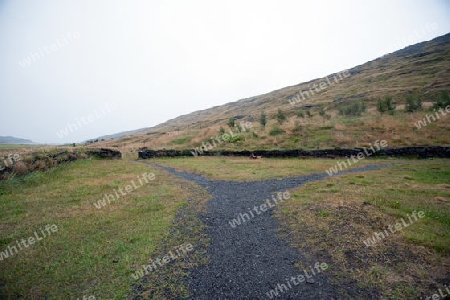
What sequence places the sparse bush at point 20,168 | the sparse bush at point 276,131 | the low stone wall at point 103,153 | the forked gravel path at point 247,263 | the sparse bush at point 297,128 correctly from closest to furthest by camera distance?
the forked gravel path at point 247,263, the sparse bush at point 20,168, the low stone wall at point 103,153, the sparse bush at point 297,128, the sparse bush at point 276,131

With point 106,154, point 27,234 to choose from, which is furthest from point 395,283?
point 106,154

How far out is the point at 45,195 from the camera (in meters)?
13.2

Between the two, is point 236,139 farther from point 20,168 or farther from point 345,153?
point 20,168

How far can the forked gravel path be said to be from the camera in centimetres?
557

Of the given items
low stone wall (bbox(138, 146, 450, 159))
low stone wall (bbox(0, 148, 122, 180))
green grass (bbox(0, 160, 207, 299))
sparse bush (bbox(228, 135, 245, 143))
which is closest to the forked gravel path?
green grass (bbox(0, 160, 207, 299))

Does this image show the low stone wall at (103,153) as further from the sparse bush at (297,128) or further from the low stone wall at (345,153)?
the sparse bush at (297,128)

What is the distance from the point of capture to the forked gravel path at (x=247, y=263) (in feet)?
18.3

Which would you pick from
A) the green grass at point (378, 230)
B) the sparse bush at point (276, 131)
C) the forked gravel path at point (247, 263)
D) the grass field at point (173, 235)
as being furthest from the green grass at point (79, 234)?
the sparse bush at point (276, 131)

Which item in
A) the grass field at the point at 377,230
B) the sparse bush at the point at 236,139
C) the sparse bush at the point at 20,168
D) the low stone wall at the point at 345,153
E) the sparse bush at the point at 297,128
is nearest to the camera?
the grass field at the point at 377,230

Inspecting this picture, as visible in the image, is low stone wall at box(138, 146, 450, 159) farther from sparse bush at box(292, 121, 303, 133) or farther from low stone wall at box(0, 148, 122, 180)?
low stone wall at box(0, 148, 122, 180)

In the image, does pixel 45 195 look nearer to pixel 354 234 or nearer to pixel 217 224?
pixel 217 224

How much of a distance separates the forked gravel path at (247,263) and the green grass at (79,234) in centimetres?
169

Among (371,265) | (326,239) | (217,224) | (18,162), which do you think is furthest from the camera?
(18,162)

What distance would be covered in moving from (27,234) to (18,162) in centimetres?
1168
